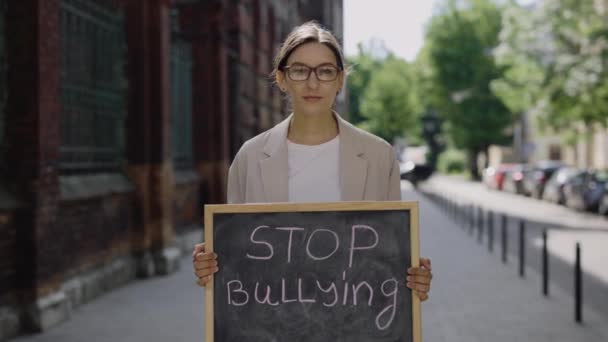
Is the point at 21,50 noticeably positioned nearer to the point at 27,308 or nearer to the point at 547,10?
the point at 27,308

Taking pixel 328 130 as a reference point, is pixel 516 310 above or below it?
below

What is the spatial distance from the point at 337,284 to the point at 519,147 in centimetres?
6396

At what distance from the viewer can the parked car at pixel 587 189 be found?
23.9 m

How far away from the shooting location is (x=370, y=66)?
75.2 m

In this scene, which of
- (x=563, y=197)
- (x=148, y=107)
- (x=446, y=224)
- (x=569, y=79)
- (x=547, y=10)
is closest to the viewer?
(x=148, y=107)

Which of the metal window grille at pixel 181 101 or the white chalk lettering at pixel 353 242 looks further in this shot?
the metal window grille at pixel 181 101

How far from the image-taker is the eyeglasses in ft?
11.4

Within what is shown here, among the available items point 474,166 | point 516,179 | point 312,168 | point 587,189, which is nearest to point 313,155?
point 312,168

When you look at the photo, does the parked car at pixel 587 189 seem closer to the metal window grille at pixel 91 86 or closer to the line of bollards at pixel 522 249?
the line of bollards at pixel 522 249

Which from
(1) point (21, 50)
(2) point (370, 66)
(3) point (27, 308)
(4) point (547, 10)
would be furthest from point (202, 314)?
(2) point (370, 66)

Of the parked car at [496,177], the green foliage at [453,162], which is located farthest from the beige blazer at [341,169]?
the green foliage at [453,162]

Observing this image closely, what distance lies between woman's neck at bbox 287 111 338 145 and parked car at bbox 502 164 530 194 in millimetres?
34934

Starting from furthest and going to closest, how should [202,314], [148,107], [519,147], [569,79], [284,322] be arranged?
1. [519,147]
2. [569,79]
3. [148,107]
4. [202,314]
5. [284,322]

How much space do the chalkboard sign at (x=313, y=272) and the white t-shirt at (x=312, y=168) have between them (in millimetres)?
113
